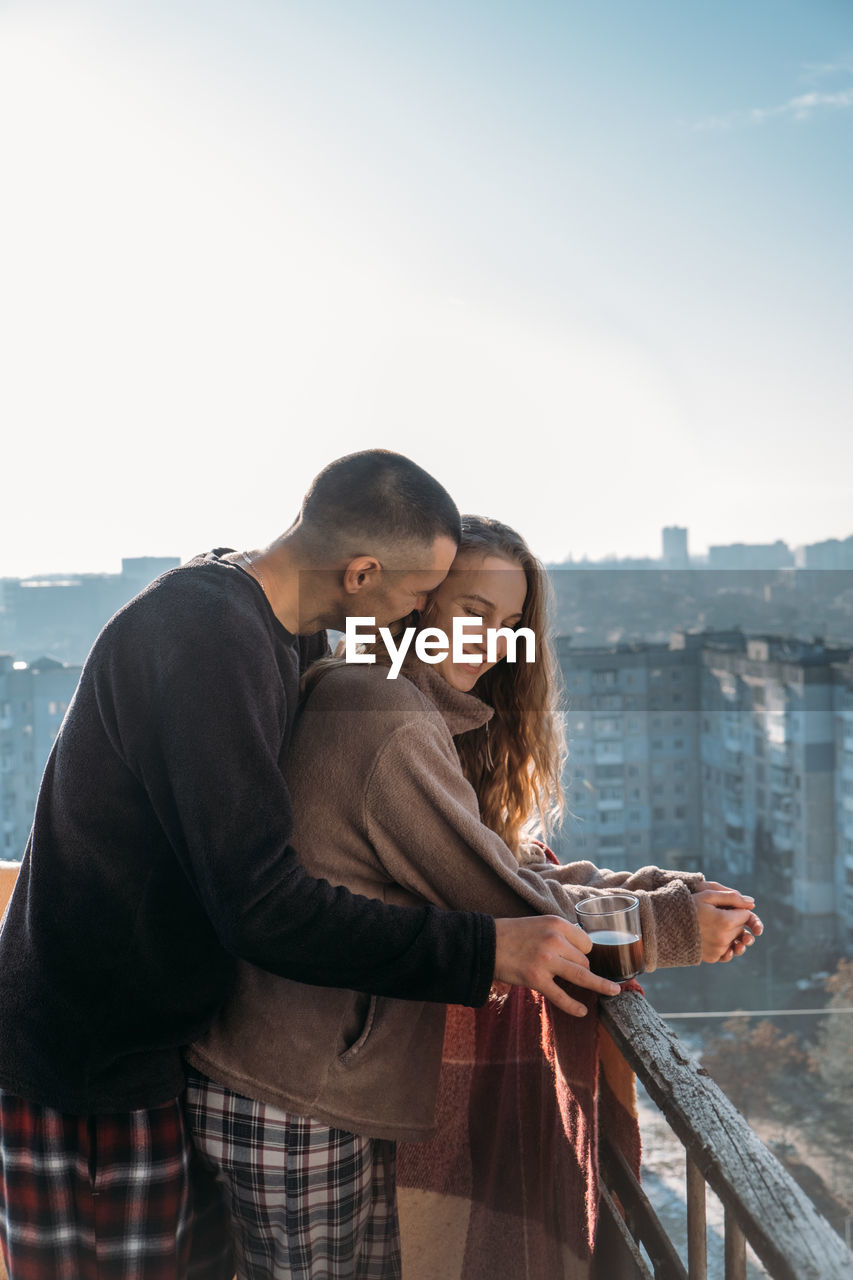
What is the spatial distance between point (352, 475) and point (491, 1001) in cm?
59

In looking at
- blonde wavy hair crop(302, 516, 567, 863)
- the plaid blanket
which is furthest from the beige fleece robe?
blonde wavy hair crop(302, 516, 567, 863)

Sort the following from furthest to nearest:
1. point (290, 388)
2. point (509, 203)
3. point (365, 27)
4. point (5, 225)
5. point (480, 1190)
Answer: point (290, 388) → point (509, 203) → point (5, 225) → point (365, 27) → point (480, 1190)

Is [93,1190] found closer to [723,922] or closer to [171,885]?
[171,885]

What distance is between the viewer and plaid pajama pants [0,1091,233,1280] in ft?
3.00

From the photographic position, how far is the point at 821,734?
87.0 ft

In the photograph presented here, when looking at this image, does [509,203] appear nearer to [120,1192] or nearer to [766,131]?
[766,131]

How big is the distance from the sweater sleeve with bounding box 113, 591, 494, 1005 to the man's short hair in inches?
6.4

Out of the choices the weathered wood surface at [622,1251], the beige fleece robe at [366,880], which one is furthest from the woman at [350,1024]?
the weathered wood surface at [622,1251]

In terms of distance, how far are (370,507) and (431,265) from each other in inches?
1190

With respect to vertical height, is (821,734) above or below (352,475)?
below

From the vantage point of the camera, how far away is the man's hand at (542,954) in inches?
33.4

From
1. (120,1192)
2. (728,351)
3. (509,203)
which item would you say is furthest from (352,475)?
(728,351)

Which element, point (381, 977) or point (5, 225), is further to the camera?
point (5, 225)

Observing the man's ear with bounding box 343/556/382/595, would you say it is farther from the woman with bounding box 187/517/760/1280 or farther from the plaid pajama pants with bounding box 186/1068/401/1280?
the plaid pajama pants with bounding box 186/1068/401/1280
